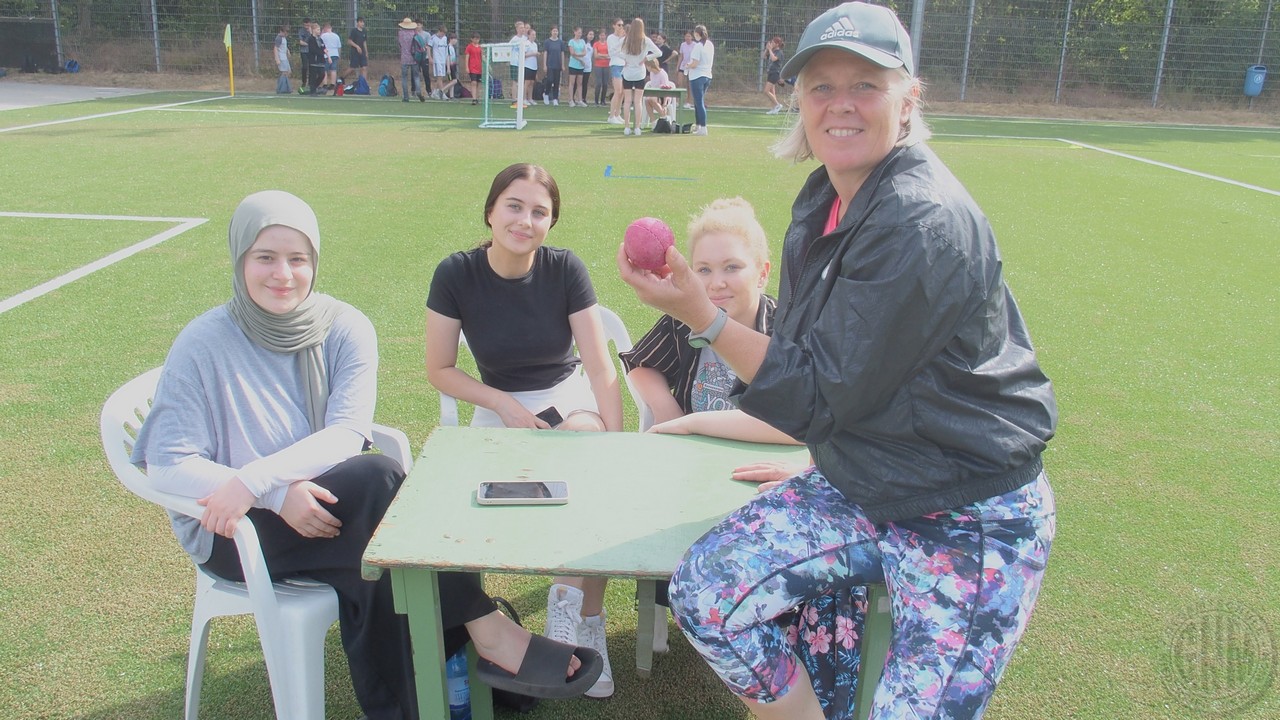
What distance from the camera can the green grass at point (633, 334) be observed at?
295 centimetres

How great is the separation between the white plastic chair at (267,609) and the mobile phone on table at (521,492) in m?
0.56

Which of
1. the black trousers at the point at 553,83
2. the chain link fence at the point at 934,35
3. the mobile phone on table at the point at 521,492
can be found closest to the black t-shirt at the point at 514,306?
the mobile phone on table at the point at 521,492

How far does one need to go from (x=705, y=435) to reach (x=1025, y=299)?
514 centimetres

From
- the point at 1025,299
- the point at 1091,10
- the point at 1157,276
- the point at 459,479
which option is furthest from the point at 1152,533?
the point at 1091,10

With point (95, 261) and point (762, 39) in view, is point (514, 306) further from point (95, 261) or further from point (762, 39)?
point (762, 39)

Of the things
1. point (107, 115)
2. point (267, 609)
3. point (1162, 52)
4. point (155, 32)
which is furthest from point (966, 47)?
point (267, 609)

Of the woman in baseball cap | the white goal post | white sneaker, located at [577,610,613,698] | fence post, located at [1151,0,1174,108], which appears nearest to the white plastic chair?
white sneaker, located at [577,610,613,698]

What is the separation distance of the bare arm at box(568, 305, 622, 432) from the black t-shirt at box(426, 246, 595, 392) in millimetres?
49

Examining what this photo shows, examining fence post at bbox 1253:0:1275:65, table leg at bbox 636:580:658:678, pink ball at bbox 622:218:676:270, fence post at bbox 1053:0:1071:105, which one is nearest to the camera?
pink ball at bbox 622:218:676:270

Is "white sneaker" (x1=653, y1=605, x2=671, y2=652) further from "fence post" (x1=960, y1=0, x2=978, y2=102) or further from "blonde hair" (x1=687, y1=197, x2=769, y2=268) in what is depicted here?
"fence post" (x1=960, y1=0, x2=978, y2=102)

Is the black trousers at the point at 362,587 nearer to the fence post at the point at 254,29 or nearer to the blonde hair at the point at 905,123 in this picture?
the blonde hair at the point at 905,123

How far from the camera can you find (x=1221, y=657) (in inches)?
121

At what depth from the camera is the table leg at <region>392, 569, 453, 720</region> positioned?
2.10 meters

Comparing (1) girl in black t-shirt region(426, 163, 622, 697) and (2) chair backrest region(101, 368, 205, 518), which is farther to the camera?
(1) girl in black t-shirt region(426, 163, 622, 697)
